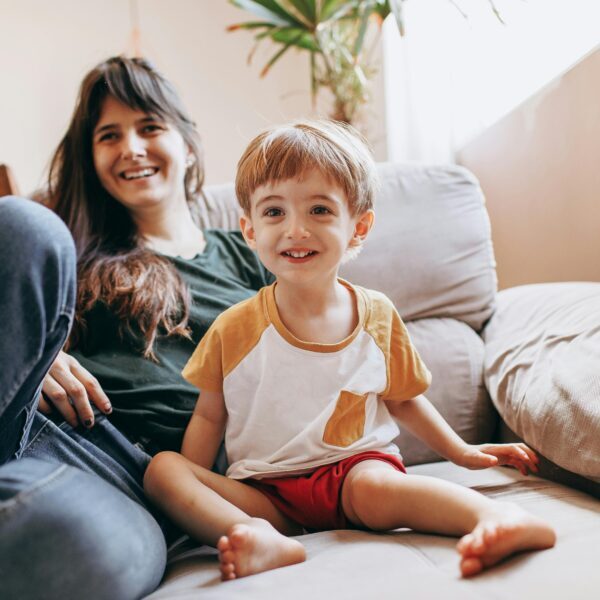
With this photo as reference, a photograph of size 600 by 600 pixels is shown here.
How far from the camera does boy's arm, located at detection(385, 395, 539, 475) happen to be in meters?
1.00

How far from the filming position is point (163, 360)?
1140 mm

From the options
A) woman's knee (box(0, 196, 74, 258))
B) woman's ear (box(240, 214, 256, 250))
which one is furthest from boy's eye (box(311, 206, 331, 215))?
woman's knee (box(0, 196, 74, 258))

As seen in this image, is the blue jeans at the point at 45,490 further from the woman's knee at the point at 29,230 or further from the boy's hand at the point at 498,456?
the boy's hand at the point at 498,456

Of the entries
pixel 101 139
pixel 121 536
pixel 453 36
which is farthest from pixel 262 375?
pixel 453 36

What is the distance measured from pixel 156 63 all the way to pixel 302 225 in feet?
6.85

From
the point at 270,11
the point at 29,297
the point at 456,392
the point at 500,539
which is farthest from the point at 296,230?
the point at 270,11

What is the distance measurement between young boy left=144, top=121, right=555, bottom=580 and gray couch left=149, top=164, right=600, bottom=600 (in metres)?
0.07

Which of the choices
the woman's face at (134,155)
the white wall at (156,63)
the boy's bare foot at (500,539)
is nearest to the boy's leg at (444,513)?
the boy's bare foot at (500,539)

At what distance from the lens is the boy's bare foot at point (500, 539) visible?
70cm

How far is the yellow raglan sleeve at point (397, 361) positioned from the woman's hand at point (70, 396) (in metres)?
0.43

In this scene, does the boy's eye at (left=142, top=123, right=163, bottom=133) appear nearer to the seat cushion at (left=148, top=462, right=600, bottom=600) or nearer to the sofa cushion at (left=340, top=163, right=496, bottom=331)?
the sofa cushion at (left=340, top=163, right=496, bottom=331)

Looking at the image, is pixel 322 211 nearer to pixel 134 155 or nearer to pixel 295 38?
pixel 134 155

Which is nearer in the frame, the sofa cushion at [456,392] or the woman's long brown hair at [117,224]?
the woman's long brown hair at [117,224]

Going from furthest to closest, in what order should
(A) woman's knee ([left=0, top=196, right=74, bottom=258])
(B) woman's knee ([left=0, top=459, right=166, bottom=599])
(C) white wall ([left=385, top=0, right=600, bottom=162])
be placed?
1. (C) white wall ([left=385, top=0, right=600, bottom=162])
2. (A) woman's knee ([left=0, top=196, right=74, bottom=258])
3. (B) woman's knee ([left=0, top=459, right=166, bottom=599])
